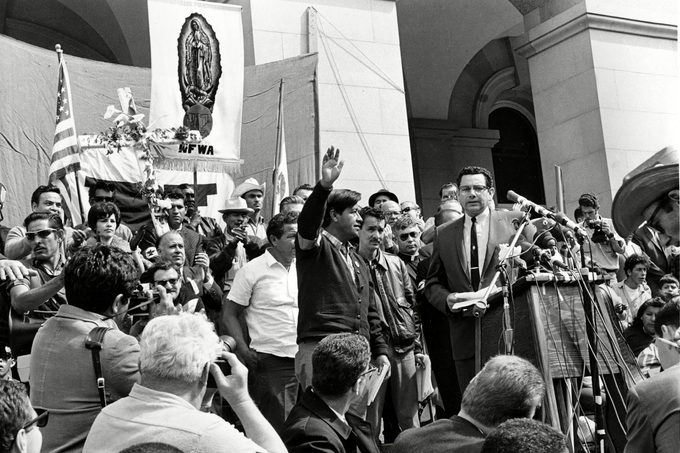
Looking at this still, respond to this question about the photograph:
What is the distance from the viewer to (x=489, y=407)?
13.2 ft

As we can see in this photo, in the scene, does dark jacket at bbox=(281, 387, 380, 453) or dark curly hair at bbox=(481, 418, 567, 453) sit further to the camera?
dark jacket at bbox=(281, 387, 380, 453)

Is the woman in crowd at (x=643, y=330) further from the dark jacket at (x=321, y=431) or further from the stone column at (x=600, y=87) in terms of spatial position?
the stone column at (x=600, y=87)

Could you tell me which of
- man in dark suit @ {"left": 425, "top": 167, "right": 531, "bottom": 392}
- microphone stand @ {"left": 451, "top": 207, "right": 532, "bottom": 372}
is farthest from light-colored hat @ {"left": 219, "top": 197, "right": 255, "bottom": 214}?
microphone stand @ {"left": 451, "top": 207, "right": 532, "bottom": 372}

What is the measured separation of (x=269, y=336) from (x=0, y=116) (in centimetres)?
626

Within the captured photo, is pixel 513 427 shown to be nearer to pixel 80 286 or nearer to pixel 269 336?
pixel 80 286

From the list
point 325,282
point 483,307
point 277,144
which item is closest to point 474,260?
point 483,307

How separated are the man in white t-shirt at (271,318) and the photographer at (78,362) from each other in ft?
7.60

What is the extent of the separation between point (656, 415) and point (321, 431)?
1.50 m

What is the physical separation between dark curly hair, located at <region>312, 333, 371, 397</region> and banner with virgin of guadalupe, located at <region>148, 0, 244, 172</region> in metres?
7.25

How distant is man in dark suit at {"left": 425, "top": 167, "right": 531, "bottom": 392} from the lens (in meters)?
6.42

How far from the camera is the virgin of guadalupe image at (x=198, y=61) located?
11.8 meters

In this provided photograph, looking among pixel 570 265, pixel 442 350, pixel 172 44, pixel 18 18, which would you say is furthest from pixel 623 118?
pixel 18 18

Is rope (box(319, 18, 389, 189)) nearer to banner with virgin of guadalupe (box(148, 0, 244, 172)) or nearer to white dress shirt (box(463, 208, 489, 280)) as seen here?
banner with virgin of guadalupe (box(148, 0, 244, 172))

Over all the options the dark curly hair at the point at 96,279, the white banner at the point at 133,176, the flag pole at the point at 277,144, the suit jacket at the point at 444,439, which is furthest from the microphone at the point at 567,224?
the white banner at the point at 133,176
